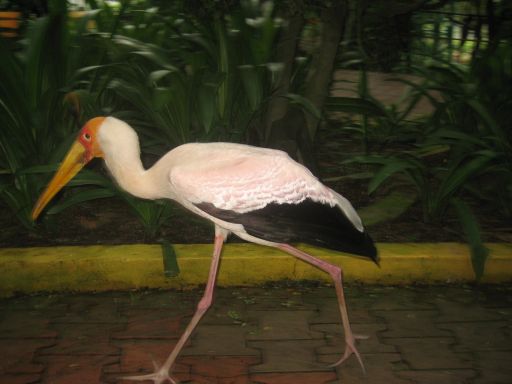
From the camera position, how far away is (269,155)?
3.40m

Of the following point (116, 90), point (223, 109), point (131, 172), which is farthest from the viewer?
point (223, 109)

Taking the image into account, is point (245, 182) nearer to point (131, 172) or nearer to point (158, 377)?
point (131, 172)

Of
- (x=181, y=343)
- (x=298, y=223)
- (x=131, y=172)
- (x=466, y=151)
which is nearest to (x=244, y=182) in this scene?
(x=298, y=223)

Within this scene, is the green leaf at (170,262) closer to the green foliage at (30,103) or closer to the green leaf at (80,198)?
the green leaf at (80,198)

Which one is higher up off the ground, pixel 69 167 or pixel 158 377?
pixel 69 167

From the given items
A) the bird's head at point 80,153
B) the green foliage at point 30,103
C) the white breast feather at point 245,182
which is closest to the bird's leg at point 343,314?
the white breast feather at point 245,182

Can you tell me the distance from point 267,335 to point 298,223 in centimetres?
63

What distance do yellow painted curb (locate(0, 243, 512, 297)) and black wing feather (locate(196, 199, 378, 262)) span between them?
0.78 m

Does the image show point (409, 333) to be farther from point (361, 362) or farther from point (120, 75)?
point (120, 75)

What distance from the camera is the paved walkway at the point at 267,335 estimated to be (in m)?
3.23

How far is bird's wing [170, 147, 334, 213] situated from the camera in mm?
3215

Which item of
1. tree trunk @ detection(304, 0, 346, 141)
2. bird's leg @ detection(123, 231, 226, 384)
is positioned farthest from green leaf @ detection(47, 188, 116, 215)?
tree trunk @ detection(304, 0, 346, 141)

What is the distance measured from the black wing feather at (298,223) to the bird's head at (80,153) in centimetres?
61

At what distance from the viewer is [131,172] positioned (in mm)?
3379
